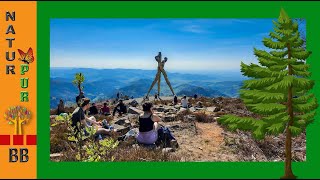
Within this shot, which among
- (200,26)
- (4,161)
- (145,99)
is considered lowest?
(4,161)

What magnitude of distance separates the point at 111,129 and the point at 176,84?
79.1 inches

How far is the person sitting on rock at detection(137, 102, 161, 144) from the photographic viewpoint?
54.9 ft

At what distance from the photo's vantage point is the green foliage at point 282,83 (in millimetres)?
14641

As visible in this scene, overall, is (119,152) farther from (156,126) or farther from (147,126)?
(156,126)

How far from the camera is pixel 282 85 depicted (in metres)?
14.5

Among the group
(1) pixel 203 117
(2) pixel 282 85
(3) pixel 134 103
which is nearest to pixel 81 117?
(3) pixel 134 103

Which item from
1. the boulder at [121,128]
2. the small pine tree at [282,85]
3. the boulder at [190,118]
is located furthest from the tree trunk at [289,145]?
the boulder at [121,128]

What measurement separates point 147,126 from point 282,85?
3724mm

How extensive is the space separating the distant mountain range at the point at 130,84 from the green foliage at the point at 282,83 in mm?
1990

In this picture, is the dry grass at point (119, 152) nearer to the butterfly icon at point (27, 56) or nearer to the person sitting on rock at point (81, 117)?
the person sitting on rock at point (81, 117)

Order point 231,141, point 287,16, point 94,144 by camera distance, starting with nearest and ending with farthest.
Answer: point 287,16
point 94,144
point 231,141
